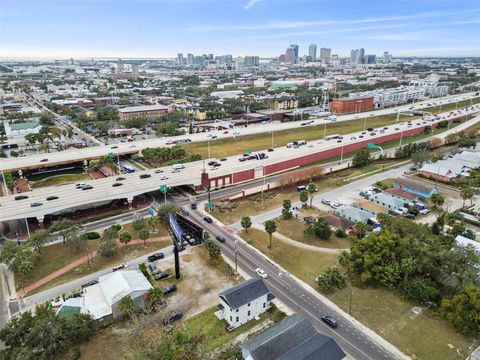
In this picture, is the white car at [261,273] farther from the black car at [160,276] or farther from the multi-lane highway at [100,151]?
the multi-lane highway at [100,151]

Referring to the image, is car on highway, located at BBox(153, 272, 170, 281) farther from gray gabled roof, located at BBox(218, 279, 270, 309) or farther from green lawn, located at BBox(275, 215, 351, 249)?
green lawn, located at BBox(275, 215, 351, 249)

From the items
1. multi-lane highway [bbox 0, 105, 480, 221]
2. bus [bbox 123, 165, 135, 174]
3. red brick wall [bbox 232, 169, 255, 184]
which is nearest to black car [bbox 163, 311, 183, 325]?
multi-lane highway [bbox 0, 105, 480, 221]

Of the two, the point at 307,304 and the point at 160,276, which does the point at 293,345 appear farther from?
the point at 160,276

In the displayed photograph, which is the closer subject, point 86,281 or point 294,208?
point 86,281

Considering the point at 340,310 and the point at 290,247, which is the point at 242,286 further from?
the point at 290,247

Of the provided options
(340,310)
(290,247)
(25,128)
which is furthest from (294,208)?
(25,128)

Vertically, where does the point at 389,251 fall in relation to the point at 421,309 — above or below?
above
